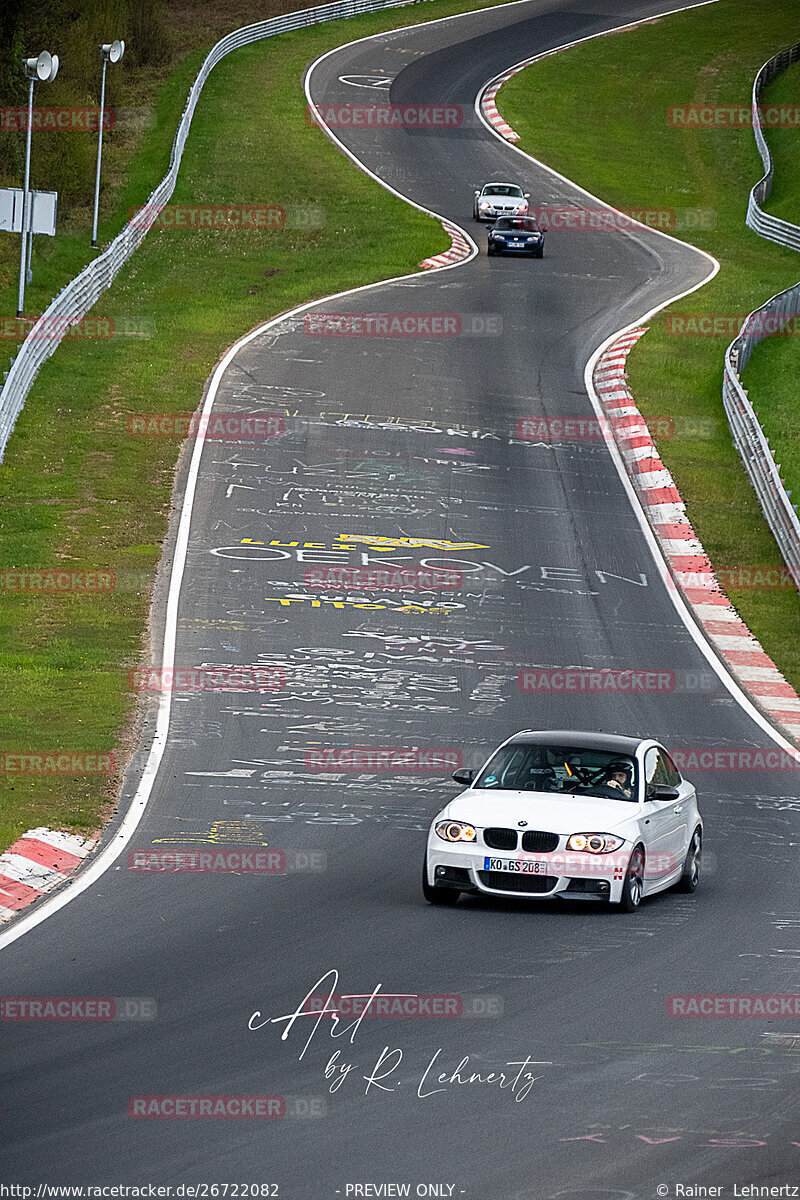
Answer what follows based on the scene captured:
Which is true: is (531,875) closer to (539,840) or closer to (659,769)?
(539,840)

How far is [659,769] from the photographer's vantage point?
45.3ft

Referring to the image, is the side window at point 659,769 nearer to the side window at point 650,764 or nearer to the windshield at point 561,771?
the side window at point 650,764

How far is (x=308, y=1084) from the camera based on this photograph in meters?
8.45

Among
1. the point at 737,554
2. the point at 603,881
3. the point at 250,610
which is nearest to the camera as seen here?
the point at 603,881

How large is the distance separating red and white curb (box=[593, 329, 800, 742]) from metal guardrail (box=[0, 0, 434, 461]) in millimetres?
11238

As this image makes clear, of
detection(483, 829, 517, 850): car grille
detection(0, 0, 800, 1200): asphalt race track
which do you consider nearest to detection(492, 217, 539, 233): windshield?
detection(0, 0, 800, 1200): asphalt race track

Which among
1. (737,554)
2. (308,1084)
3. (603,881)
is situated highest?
(308,1084)

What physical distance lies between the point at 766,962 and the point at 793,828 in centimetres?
444

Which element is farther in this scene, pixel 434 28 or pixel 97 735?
pixel 434 28

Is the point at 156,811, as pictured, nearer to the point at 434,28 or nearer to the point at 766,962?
the point at 766,962

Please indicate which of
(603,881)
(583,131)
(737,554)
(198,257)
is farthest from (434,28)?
(603,881)

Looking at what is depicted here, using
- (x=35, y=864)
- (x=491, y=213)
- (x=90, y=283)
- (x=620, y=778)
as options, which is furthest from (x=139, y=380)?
(x=620, y=778)

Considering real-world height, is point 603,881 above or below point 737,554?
above

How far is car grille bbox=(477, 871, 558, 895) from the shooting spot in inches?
487
